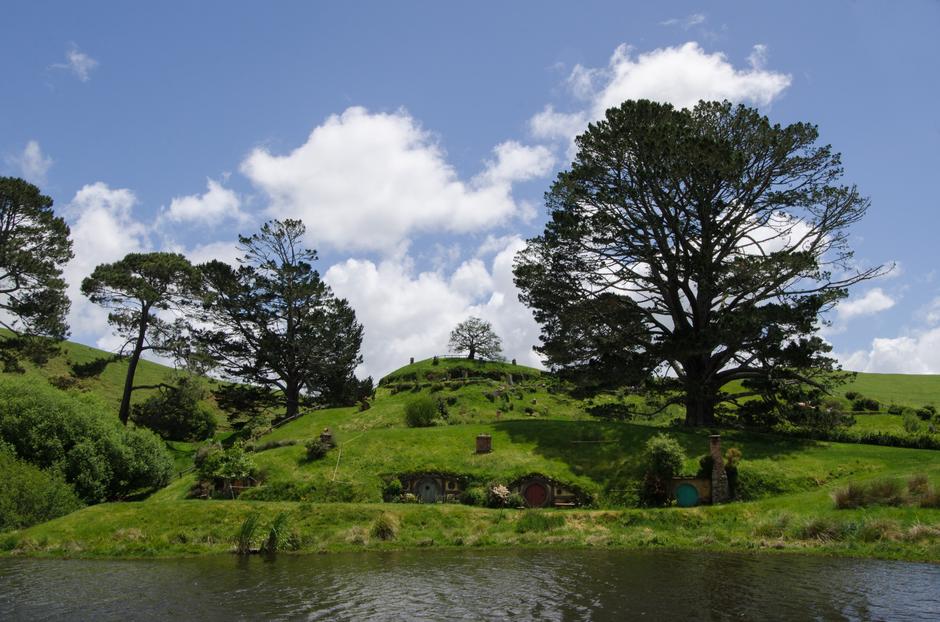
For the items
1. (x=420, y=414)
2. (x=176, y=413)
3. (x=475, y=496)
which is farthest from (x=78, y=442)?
(x=475, y=496)

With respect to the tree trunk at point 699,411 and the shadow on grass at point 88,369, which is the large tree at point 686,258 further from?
the shadow on grass at point 88,369

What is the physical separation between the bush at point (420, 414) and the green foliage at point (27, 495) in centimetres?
2541

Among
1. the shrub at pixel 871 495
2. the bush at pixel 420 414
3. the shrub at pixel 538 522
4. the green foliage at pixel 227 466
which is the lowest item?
the shrub at pixel 538 522

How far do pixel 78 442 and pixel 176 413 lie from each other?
2645 centimetres

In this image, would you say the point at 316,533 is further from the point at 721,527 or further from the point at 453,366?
the point at 453,366

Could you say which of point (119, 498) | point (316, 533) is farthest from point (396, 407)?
point (316, 533)

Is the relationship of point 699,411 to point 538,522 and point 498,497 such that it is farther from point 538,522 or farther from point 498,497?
point 538,522

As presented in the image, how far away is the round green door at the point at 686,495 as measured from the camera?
3894cm

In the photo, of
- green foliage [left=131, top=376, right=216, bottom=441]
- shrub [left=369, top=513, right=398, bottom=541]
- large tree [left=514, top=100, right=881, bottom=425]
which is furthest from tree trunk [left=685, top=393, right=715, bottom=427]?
green foliage [left=131, top=376, right=216, bottom=441]

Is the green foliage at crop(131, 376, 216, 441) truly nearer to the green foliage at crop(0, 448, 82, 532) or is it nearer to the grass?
the grass

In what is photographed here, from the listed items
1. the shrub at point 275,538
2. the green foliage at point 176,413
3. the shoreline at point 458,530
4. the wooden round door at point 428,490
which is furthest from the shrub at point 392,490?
the green foliage at point 176,413

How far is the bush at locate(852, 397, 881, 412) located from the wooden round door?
4863 cm

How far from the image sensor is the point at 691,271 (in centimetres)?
5225

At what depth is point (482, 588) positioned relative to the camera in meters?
23.6
